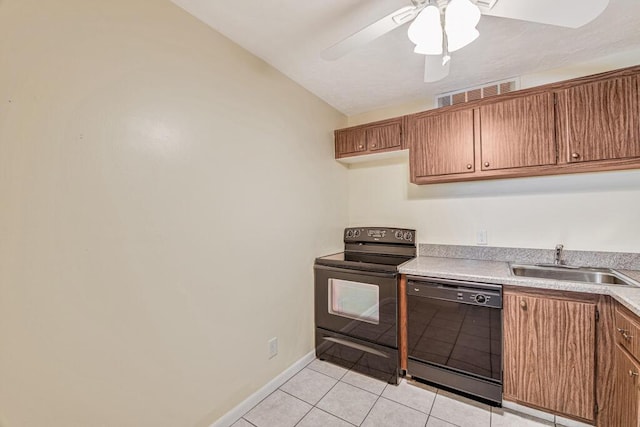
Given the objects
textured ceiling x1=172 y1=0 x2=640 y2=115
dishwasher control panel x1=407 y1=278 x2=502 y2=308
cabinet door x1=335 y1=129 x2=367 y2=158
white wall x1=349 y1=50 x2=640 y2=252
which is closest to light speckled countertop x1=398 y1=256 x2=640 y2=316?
dishwasher control panel x1=407 y1=278 x2=502 y2=308

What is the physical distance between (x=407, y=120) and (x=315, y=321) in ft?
6.72

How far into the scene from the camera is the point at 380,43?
176cm

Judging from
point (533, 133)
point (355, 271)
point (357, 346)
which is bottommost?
point (357, 346)

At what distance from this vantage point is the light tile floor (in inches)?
66.1

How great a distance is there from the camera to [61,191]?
107cm

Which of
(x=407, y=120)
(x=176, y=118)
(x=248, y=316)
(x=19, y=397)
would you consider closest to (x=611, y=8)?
(x=407, y=120)

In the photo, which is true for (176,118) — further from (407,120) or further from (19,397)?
(407,120)

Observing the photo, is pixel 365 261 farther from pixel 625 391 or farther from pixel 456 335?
pixel 625 391

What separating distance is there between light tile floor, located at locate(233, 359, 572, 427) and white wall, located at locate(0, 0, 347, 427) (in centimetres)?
22

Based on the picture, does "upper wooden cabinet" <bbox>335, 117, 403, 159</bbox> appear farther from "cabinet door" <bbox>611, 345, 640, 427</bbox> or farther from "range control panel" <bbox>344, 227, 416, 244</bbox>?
"cabinet door" <bbox>611, 345, 640, 427</bbox>

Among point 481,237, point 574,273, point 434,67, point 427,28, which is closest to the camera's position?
point 427,28

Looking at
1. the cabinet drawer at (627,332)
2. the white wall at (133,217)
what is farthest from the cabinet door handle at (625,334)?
the white wall at (133,217)

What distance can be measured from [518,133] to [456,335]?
60.3 inches

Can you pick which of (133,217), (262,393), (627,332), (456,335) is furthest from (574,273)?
(133,217)
